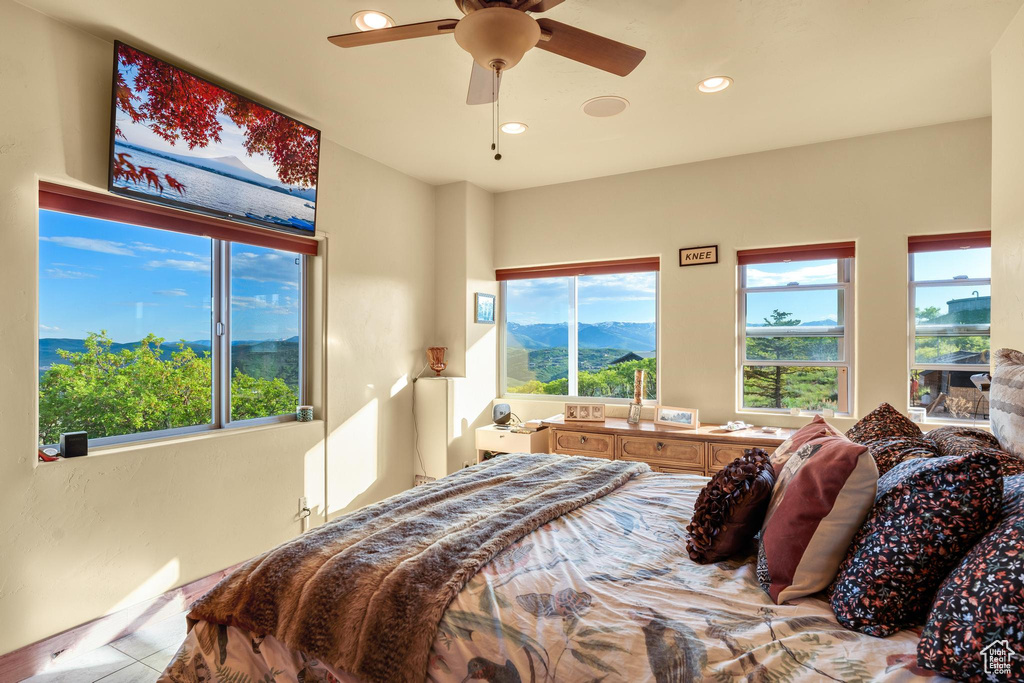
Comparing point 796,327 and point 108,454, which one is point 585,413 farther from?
point 108,454

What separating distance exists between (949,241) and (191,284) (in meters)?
4.53

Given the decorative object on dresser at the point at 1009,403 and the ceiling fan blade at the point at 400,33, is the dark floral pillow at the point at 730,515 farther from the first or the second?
the ceiling fan blade at the point at 400,33

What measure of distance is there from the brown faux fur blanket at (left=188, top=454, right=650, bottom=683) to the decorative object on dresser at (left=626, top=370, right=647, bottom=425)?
2.18 metres

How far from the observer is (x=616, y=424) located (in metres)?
3.95

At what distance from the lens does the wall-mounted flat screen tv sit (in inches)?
93.0

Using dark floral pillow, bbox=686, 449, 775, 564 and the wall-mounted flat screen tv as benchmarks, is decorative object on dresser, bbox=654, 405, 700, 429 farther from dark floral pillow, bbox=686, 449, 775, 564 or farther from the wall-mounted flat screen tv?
the wall-mounted flat screen tv

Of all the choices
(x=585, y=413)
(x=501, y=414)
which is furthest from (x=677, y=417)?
(x=501, y=414)

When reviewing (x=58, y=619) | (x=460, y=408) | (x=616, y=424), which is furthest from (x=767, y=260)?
(x=58, y=619)

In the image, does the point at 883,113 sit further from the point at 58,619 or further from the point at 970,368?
the point at 58,619

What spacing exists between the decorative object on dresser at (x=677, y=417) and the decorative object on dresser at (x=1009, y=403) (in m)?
2.01

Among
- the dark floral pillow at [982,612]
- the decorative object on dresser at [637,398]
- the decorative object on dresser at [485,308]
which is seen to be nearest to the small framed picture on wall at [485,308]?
the decorative object on dresser at [485,308]

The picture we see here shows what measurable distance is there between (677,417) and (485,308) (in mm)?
1878

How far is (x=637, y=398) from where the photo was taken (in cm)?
406

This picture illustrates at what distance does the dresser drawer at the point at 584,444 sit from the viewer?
3.75 m
